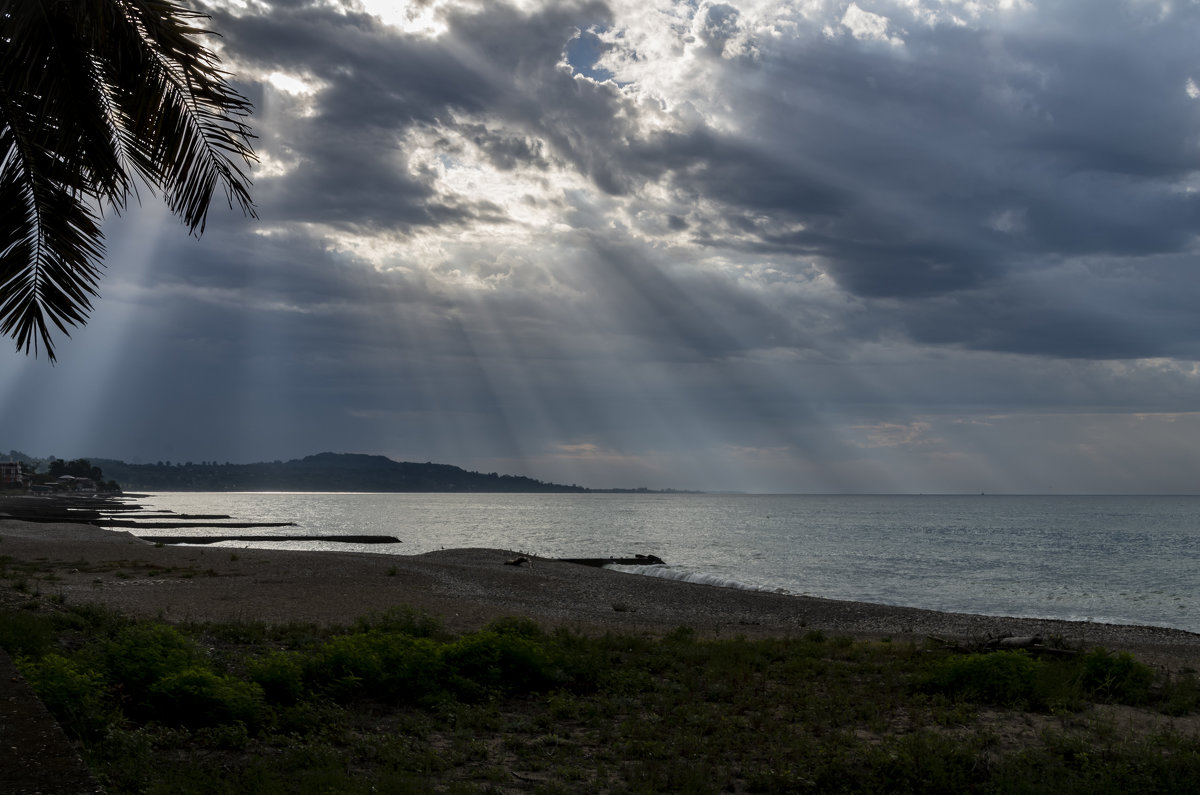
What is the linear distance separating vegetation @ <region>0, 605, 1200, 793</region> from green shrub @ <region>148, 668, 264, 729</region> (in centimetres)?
2

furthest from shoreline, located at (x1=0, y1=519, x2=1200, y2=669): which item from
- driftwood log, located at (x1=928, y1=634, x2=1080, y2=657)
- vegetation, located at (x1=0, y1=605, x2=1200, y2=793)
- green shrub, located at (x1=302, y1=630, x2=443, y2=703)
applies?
green shrub, located at (x1=302, y1=630, x2=443, y2=703)

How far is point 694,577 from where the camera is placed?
42062mm

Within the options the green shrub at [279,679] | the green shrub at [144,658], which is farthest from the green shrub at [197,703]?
the green shrub at [279,679]

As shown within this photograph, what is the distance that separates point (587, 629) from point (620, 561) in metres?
32.6

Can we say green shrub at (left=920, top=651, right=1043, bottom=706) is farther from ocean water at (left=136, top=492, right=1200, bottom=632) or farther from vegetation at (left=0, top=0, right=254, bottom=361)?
ocean water at (left=136, top=492, right=1200, bottom=632)

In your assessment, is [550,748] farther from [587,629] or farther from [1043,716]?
[587,629]

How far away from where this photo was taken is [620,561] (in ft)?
169

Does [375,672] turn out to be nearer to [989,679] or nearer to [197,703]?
[197,703]

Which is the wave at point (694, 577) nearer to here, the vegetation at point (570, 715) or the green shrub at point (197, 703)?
the vegetation at point (570, 715)

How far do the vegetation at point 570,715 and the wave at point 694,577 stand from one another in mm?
23719

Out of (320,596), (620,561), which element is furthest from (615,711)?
(620,561)

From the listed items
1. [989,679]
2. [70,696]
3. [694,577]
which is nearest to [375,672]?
[70,696]

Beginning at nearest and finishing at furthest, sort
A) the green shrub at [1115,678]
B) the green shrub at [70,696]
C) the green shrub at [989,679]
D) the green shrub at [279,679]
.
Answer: the green shrub at [70,696] < the green shrub at [279,679] < the green shrub at [989,679] < the green shrub at [1115,678]

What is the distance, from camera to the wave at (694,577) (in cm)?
3847
